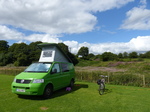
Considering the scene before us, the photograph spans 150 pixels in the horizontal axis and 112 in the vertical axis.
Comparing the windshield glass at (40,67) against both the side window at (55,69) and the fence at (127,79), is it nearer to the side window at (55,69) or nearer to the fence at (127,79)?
the side window at (55,69)

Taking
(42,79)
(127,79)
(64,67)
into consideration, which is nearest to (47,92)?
(42,79)

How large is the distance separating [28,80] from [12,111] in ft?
4.96

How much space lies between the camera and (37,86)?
18.6ft

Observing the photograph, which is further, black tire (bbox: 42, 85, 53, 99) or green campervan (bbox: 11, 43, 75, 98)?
black tire (bbox: 42, 85, 53, 99)

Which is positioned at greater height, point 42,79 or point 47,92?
point 42,79

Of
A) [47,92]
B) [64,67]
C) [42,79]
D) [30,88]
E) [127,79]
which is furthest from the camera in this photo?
[127,79]

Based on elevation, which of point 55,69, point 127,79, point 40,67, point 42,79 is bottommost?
point 127,79

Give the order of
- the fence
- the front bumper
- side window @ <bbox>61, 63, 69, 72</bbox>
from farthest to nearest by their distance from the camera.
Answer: the fence
side window @ <bbox>61, 63, 69, 72</bbox>
the front bumper

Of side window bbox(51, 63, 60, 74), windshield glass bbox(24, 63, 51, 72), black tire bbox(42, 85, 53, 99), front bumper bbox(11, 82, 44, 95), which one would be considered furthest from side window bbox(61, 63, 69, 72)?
front bumper bbox(11, 82, 44, 95)

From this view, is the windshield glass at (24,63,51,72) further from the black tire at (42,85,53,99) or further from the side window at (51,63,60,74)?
the black tire at (42,85,53,99)

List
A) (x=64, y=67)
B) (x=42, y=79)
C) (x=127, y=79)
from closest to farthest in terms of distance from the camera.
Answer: (x=42, y=79)
(x=64, y=67)
(x=127, y=79)

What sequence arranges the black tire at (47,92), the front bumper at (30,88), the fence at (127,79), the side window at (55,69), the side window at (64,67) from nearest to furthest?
the front bumper at (30,88)
the black tire at (47,92)
the side window at (55,69)
the side window at (64,67)
the fence at (127,79)

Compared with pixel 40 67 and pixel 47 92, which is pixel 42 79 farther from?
pixel 40 67

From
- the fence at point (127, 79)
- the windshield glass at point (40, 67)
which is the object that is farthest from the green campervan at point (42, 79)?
the fence at point (127, 79)
